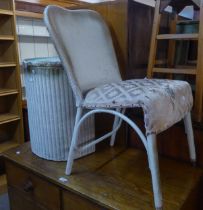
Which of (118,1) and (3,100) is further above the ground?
(118,1)

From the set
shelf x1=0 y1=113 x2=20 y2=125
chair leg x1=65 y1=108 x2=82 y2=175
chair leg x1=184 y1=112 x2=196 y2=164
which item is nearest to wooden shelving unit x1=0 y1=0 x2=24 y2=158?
shelf x1=0 y1=113 x2=20 y2=125

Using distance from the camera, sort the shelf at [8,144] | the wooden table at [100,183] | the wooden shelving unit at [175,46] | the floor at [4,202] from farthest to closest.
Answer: the shelf at [8,144]
the floor at [4,202]
the wooden shelving unit at [175,46]
the wooden table at [100,183]

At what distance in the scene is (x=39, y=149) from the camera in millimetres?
1168

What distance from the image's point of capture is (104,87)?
922 mm

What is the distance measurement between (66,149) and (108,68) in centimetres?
44

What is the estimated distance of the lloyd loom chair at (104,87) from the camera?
0.74 meters

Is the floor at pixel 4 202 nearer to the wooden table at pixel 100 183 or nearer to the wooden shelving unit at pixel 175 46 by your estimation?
the wooden table at pixel 100 183

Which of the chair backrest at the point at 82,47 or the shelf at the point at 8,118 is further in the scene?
the shelf at the point at 8,118

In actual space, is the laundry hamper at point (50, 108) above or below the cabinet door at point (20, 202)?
above

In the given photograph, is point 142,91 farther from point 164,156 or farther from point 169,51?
point 169,51

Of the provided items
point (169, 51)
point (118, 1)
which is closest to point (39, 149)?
point (118, 1)

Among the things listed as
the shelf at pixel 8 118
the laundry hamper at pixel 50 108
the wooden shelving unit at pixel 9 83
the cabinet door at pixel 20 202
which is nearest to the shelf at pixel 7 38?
the wooden shelving unit at pixel 9 83

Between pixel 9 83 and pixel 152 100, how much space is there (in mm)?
1944

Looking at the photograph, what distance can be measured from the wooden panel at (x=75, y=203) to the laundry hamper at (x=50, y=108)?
0.22m
